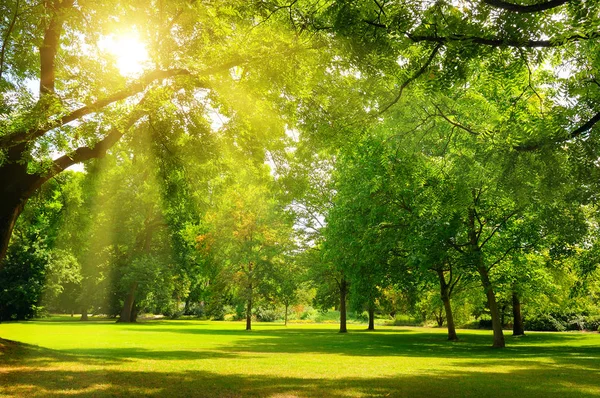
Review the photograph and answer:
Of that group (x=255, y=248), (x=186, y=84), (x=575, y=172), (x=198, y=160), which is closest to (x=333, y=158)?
(x=255, y=248)

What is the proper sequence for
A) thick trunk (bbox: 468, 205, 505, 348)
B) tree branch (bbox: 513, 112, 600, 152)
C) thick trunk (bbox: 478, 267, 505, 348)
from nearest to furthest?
tree branch (bbox: 513, 112, 600, 152), thick trunk (bbox: 468, 205, 505, 348), thick trunk (bbox: 478, 267, 505, 348)

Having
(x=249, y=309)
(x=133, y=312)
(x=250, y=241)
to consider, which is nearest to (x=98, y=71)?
(x=250, y=241)

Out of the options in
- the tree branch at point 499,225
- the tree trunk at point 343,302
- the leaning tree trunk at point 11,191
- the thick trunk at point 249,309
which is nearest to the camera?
the leaning tree trunk at point 11,191

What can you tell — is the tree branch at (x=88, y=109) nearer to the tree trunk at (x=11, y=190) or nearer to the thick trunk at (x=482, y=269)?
the tree trunk at (x=11, y=190)

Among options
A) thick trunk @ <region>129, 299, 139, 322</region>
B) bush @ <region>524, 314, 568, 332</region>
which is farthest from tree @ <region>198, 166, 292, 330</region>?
bush @ <region>524, 314, 568, 332</region>

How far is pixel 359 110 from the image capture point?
Result: 965 centimetres

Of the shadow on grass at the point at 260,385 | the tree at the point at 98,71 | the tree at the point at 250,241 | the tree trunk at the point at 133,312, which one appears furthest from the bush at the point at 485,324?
the tree at the point at 98,71

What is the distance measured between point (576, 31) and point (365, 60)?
318cm

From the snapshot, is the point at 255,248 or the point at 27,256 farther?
the point at 27,256

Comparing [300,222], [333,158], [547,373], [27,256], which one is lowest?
[547,373]

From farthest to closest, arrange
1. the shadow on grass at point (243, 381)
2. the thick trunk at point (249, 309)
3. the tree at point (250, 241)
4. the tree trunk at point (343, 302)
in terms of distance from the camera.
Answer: the tree at point (250, 241) < the thick trunk at point (249, 309) < the tree trunk at point (343, 302) < the shadow on grass at point (243, 381)

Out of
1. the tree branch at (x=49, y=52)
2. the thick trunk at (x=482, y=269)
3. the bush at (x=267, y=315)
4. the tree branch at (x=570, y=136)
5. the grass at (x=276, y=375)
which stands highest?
the tree branch at (x=49, y=52)

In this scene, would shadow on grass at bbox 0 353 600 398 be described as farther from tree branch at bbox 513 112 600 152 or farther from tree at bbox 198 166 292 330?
tree at bbox 198 166 292 330

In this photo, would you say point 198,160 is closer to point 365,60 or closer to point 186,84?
point 186,84
